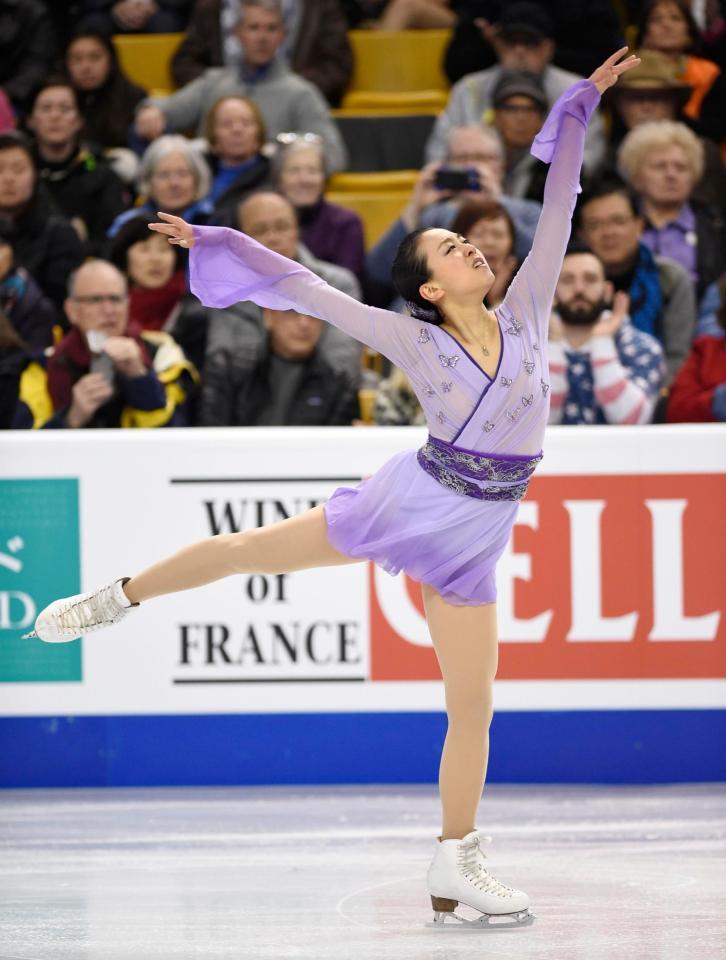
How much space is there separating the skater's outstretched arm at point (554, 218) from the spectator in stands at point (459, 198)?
2284 millimetres

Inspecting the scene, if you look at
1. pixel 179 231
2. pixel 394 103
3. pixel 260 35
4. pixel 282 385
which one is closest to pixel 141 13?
pixel 260 35

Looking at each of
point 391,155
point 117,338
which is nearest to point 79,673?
point 117,338

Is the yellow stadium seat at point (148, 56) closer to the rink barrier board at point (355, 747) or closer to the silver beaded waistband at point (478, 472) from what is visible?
the rink barrier board at point (355, 747)

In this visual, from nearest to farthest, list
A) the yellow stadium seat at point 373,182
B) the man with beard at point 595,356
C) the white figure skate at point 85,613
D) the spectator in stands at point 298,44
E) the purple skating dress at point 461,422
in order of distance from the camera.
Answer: the purple skating dress at point 461,422
the white figure skate at point 85,613
the man with beard at point 595,356
the yellow stadium seat at point 373,182
the spectator in stands at point 298,44

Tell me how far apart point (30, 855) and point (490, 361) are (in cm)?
186

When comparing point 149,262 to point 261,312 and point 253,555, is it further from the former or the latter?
point 253,555

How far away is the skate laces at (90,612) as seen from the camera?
3.80 metres

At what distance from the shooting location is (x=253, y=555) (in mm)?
3613

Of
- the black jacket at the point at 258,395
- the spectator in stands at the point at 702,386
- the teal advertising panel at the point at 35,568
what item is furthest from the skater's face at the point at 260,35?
the teal advertising panel at the point at 35,568

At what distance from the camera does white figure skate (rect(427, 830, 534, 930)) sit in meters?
3.51

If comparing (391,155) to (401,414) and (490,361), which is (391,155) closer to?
(401,414)

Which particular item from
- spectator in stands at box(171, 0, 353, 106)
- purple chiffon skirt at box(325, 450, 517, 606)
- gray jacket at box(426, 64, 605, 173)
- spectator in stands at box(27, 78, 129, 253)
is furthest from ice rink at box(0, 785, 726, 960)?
spectator in stands at box(171, 0, 353, 106)

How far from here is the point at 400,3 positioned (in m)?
8.26

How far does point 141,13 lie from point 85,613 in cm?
534
